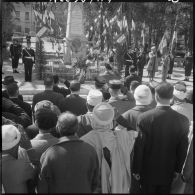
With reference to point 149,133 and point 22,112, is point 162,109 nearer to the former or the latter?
point 149,133

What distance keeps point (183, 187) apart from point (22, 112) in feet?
8.06

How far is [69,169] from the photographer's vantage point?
2.70 metres

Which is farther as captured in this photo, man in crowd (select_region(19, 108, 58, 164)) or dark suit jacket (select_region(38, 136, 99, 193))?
man in crowd (select_region(19, 108, 58, 164))

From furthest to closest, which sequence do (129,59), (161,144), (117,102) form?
1. (129,59)
2. (117,102)
3. (161,144)

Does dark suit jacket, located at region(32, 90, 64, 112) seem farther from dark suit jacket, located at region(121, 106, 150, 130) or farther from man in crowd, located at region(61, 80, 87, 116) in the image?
dark suit jacket, located at region(121, 106, 150, 130)

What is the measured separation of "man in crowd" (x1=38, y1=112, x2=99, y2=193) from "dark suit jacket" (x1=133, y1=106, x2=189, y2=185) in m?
0.78

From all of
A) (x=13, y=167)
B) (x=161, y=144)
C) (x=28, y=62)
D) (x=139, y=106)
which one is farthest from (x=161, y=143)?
(x=28, y=62)

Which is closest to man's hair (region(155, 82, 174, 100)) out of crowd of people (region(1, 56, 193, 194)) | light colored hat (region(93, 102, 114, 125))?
crowd of people (region(1, 56, 193, 194))

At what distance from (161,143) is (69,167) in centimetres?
120

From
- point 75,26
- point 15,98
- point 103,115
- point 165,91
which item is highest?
point 75,26

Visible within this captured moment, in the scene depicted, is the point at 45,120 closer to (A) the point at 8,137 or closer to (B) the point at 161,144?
(A) the point at 8,137

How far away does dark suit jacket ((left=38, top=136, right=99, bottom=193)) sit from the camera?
104 inches

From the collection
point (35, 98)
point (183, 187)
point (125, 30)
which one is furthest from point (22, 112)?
point (125, 30)

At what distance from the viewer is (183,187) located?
3377 millimetres
